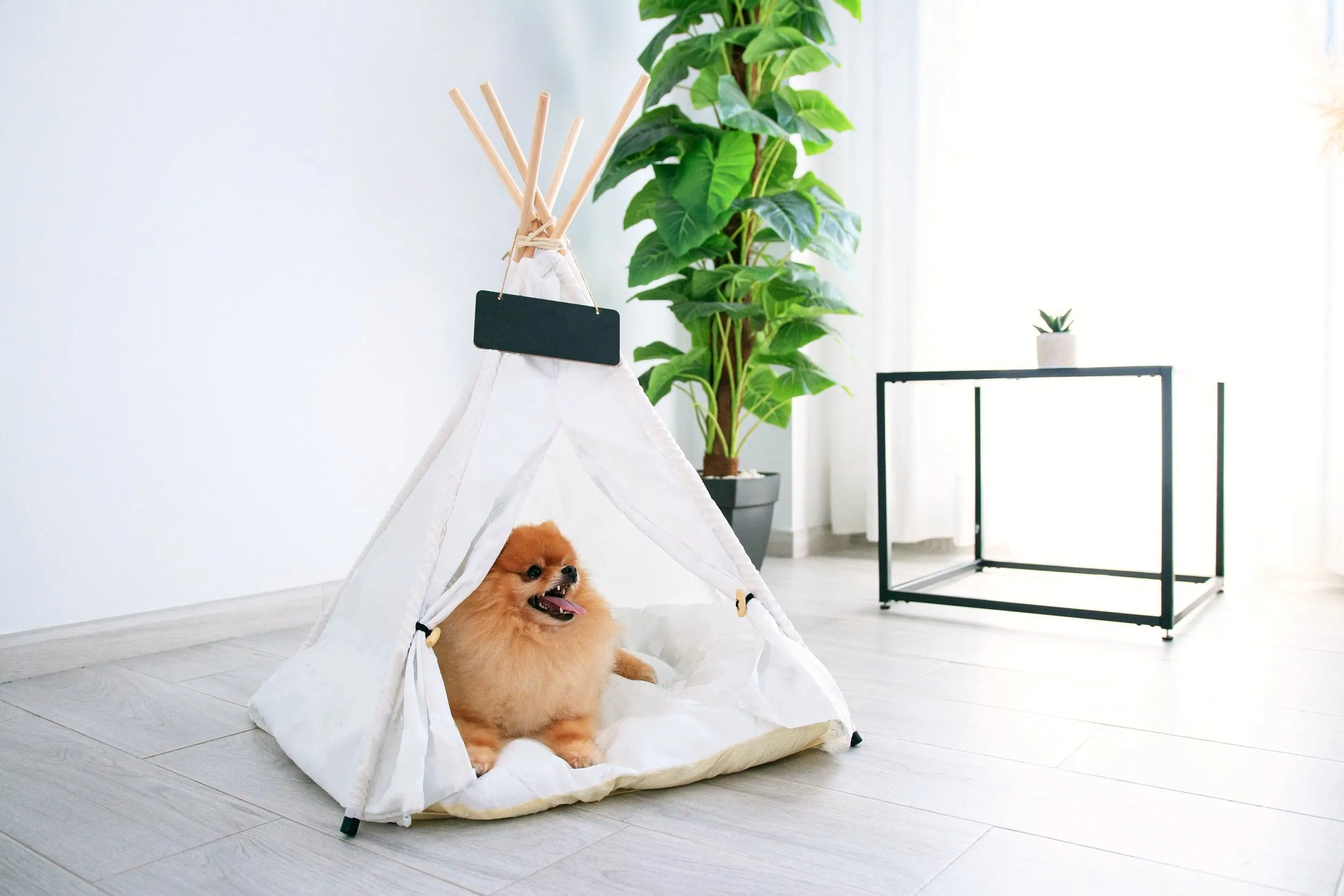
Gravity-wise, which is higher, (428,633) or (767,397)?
(767,397)

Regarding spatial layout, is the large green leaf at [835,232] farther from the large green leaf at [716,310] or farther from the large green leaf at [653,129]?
the large green leaf at [653,129]

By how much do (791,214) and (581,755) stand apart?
64.7 inches

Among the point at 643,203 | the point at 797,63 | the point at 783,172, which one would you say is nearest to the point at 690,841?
the point at 643,203

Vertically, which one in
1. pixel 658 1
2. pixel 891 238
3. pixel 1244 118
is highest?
pixel 658 1

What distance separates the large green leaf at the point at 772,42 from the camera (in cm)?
257

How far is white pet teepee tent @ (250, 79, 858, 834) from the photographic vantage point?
1.25 metres

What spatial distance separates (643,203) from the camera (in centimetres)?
282

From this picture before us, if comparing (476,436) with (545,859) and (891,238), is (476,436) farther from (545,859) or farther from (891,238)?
(891,238)

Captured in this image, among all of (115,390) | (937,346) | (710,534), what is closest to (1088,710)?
(710,534)

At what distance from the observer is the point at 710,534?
1.51 meters

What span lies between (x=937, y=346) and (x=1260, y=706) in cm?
175

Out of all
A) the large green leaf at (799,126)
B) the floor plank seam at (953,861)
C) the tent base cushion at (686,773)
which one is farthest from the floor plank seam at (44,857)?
the large green leaf at (799,126)

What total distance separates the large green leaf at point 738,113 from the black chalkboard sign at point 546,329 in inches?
45.0

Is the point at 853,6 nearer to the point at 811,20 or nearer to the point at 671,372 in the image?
the point at 811,20
